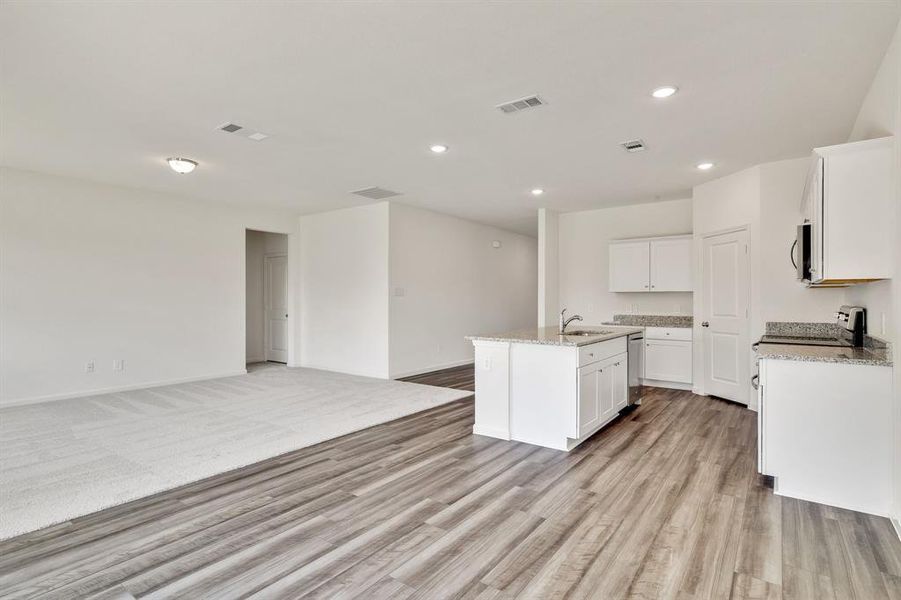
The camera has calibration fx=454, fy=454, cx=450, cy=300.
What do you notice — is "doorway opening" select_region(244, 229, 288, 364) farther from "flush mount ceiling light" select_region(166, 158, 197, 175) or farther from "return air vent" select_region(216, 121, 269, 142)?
"return air vent" select_region(216, 121, 269, 142)

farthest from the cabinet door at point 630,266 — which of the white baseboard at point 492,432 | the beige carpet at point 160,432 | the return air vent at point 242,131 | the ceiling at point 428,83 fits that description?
the return air vent at point 242,131

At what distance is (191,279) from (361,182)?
10.1 feet

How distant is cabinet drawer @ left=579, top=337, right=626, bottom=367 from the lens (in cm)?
368

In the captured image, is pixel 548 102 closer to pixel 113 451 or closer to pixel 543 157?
pixel 543 157

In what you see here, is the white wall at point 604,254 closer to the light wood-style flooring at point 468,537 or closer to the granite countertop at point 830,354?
the granite countertop at point 830,354

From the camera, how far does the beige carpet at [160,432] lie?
2859 mm

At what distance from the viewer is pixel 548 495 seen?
2797 millimetres

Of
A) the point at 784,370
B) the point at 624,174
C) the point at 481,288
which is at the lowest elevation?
the point at 784,370

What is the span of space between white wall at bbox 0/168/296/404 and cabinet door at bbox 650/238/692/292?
6180 mm

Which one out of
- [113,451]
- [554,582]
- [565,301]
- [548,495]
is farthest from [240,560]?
[565,301]

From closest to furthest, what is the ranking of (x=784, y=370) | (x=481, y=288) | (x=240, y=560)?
(x=240, y=560) → (x=784, y=370) → (x=481, y=288)

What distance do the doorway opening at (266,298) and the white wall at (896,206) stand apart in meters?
8.08

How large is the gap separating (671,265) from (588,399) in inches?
132

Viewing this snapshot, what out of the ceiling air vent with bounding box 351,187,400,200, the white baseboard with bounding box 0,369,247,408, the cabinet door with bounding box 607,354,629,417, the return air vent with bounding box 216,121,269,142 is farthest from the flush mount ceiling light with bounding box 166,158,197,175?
the cabinet door with bounding box 607,354,629,417
